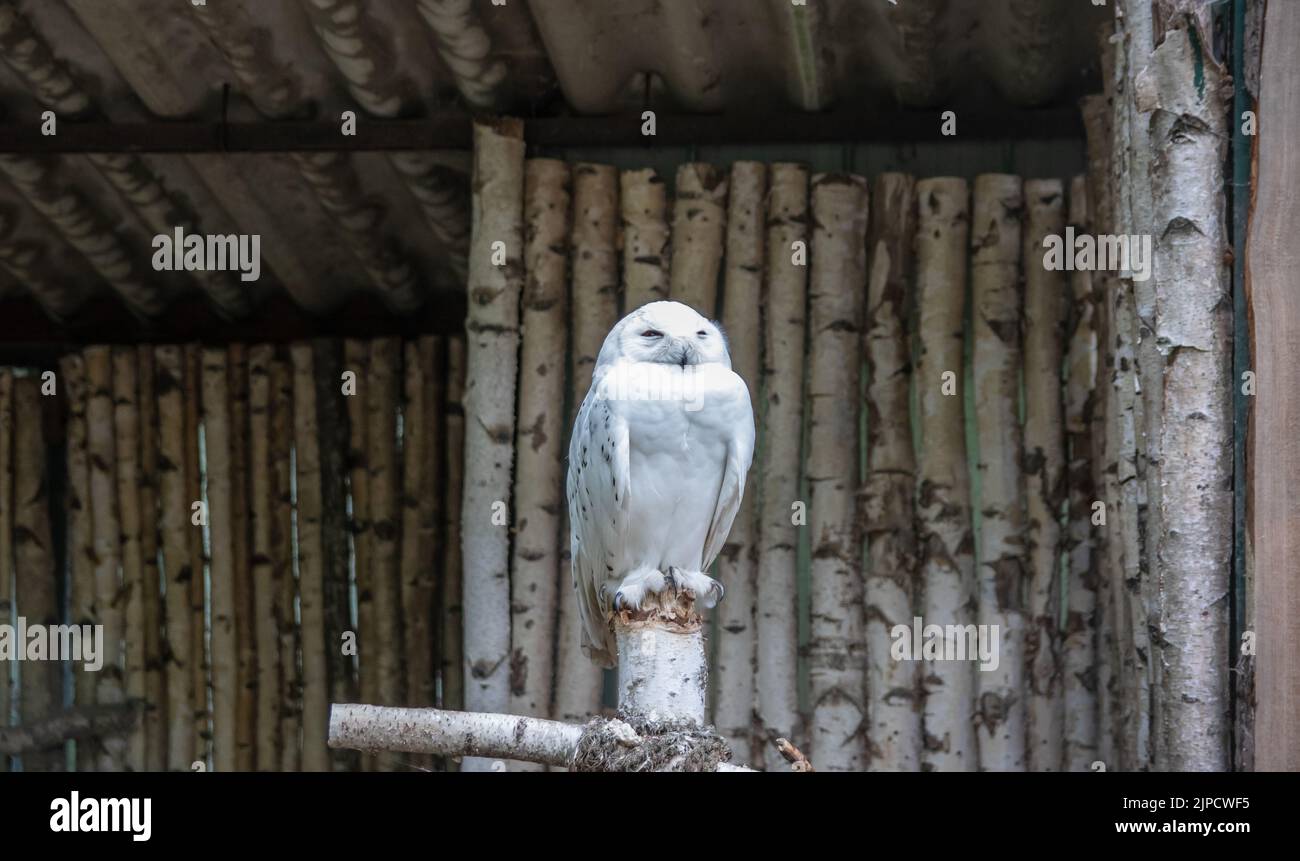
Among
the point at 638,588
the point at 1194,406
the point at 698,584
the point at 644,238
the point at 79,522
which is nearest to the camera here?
the point at 1194,406

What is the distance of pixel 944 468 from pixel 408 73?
2830 mm

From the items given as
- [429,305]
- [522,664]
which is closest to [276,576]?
[429,305]

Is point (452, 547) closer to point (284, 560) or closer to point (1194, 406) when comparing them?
point (284, 560)

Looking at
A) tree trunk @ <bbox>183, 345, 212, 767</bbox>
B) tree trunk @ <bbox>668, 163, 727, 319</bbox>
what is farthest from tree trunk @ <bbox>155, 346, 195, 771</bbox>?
tree trunk @ <bbox>668, 163, 727, 319</bbox>

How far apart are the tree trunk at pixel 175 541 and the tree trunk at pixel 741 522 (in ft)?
10.8

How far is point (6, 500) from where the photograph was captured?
309 inches

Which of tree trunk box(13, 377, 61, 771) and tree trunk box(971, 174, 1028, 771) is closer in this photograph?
tree trunk box(971, 174, 1028, 771)

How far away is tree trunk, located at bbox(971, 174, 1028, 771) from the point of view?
18.9 feet

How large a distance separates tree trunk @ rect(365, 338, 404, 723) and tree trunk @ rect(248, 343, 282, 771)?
587 millimetres

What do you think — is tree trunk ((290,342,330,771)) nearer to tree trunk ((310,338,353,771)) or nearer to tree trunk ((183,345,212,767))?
tree trunk ((310,338,353,771))

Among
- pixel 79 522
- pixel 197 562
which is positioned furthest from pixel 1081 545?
pixel 79 522

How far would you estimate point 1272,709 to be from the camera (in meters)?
3.29

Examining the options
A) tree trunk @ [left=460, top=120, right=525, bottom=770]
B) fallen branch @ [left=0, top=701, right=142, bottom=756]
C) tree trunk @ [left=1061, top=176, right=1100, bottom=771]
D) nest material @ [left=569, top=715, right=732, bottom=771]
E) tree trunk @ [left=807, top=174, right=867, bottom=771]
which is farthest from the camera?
fallen branch @ [left=0, top=701, right=142, bottom=756]

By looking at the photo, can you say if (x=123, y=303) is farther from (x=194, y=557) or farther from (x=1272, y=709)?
(x=1272, y=709)
